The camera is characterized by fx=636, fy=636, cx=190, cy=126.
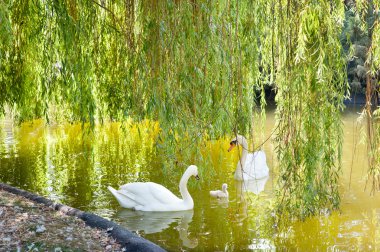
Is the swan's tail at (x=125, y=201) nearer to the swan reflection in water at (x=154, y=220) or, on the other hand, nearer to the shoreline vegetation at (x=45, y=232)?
the swan reflection in water at (x=154, y=220)

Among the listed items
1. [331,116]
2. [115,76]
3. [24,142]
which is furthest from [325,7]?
[24,142]

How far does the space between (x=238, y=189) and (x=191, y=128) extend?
4.96 meters

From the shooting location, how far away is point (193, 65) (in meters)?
4.89

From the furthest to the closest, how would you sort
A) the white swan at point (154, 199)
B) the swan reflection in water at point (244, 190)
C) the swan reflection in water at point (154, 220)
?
the white swan at point (154, 199), the swan reflection in water at point (244, 190), the swan reflection in water at point (154, 220)

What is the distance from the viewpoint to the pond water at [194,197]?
270 inches

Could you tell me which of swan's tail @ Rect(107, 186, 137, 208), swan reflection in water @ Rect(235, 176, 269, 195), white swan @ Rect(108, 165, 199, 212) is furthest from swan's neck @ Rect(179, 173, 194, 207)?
swan reflection in water @ Rect(235, 176, 269, 195)

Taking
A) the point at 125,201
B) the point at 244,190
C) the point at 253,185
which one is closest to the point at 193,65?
the point at 125,201

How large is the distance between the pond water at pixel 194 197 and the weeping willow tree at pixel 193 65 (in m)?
0.38

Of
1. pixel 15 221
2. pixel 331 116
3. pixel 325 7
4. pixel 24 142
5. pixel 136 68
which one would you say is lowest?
pixel 24 142

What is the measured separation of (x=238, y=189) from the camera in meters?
9.74

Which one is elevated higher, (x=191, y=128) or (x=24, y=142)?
(x=191, y=128)

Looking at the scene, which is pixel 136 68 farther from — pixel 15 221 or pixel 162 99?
pixel 15 221

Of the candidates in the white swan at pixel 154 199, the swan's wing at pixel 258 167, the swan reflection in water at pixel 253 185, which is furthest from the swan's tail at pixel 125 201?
the swan's wing at pixel 258 167

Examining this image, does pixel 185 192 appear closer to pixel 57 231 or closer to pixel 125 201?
pixel 125 201
